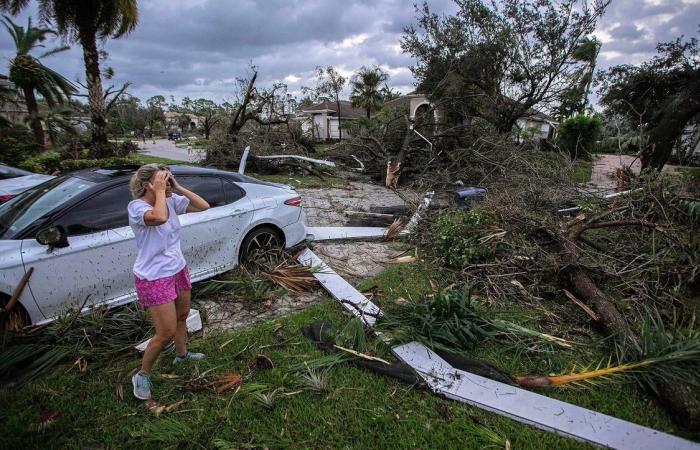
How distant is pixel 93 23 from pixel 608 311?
17.2 meters

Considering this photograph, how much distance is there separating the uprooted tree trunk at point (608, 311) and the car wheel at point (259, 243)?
12.4 feet

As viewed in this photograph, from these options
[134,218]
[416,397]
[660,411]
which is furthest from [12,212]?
[660,411]

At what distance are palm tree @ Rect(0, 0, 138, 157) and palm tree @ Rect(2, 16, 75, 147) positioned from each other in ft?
16.2

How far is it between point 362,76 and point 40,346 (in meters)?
40.8

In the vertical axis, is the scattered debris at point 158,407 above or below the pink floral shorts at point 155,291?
below

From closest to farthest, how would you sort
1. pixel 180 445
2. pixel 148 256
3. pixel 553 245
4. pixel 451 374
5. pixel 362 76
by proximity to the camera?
pixel 180 445 → pixel 148 256 → pixel 451 374 → pixel 553 245 → pixel 362 76

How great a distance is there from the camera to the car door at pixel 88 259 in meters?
3.09

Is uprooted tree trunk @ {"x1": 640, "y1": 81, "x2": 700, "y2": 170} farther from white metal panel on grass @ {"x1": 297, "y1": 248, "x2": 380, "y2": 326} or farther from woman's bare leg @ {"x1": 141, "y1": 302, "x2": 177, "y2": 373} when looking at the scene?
woman's bare leg @ {"x1": 141, "y1": 302, "x2": 177, "y2": 373}

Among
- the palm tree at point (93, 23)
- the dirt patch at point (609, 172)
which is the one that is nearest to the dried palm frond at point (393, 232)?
the dirt patch at point (609, 172)

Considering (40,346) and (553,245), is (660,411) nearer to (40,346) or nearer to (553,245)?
(553,245)

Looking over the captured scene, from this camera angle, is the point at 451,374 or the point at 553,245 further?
the point at 553,245

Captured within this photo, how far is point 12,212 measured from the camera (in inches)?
140

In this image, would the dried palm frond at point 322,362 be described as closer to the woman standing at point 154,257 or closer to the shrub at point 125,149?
the woman standing at point 154,257

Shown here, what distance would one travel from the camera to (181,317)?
116 inches
